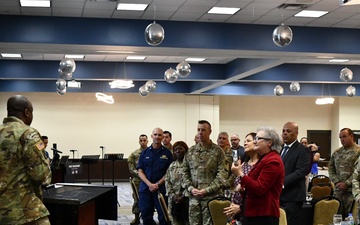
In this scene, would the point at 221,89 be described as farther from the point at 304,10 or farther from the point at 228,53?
the point at 304,10

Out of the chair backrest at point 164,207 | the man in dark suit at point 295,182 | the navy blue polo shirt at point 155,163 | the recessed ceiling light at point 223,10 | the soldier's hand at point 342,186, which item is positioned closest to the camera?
the man in dark suit at point 295,182

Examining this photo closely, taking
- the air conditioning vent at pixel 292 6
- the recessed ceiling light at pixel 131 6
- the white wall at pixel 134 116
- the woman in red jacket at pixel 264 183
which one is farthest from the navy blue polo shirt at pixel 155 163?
the white wall at pixel 134 116

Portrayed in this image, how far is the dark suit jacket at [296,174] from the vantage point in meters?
7.18

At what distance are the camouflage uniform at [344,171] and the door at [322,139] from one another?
17716mm

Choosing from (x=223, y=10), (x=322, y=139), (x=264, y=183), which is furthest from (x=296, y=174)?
(x=322, y=139)

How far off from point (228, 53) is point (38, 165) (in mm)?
8609

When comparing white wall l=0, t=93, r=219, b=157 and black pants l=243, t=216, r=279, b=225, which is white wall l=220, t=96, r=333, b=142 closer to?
white wall l=0, t=93, r=219, b=157

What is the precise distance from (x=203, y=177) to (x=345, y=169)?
9.46 feet

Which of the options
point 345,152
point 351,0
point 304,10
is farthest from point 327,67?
point 351,0

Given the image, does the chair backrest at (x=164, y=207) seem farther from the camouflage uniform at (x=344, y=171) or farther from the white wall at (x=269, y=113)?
the white wall at (x=269, y=113)

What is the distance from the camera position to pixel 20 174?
4.73m

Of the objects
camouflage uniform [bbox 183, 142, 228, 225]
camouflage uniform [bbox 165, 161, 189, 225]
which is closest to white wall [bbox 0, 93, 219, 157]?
camouflage uniform [bbox 165, 161, 189, 225]

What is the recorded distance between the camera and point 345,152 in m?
9.60

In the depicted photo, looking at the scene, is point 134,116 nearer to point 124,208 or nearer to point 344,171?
point 124,208
